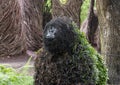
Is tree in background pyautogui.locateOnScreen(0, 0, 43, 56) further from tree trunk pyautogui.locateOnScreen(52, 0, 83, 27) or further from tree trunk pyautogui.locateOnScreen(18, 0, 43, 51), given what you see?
tree trunk pyautogui.locateOnScreen(52, 0, 83, 27)

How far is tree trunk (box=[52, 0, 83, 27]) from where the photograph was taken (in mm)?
12394

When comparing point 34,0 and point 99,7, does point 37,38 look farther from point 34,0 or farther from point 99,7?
point 99,7

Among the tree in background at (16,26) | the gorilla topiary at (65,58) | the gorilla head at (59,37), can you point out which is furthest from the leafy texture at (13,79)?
the tree in background at (16,26)

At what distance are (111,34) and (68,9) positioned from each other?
4.10 meters

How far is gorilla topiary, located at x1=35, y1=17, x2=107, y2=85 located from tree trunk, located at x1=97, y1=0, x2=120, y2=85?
13.4ft

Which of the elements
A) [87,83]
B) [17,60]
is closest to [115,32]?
[17,60]

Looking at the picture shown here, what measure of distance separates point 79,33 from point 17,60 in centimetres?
709

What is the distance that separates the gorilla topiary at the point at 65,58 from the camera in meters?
4.40

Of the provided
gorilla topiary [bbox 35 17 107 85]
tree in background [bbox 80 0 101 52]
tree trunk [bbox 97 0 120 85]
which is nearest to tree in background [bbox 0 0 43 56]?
tree in background [bbox 80 0 101 52]

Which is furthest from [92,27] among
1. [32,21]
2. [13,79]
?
[13,79]

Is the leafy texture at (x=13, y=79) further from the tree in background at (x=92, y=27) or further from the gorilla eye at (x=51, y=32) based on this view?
the tree in background at (x=92, y=27)

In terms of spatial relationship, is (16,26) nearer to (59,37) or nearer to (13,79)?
(13,79)

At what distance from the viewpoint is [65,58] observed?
14.6ft

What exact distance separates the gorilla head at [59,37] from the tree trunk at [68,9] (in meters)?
7.80
